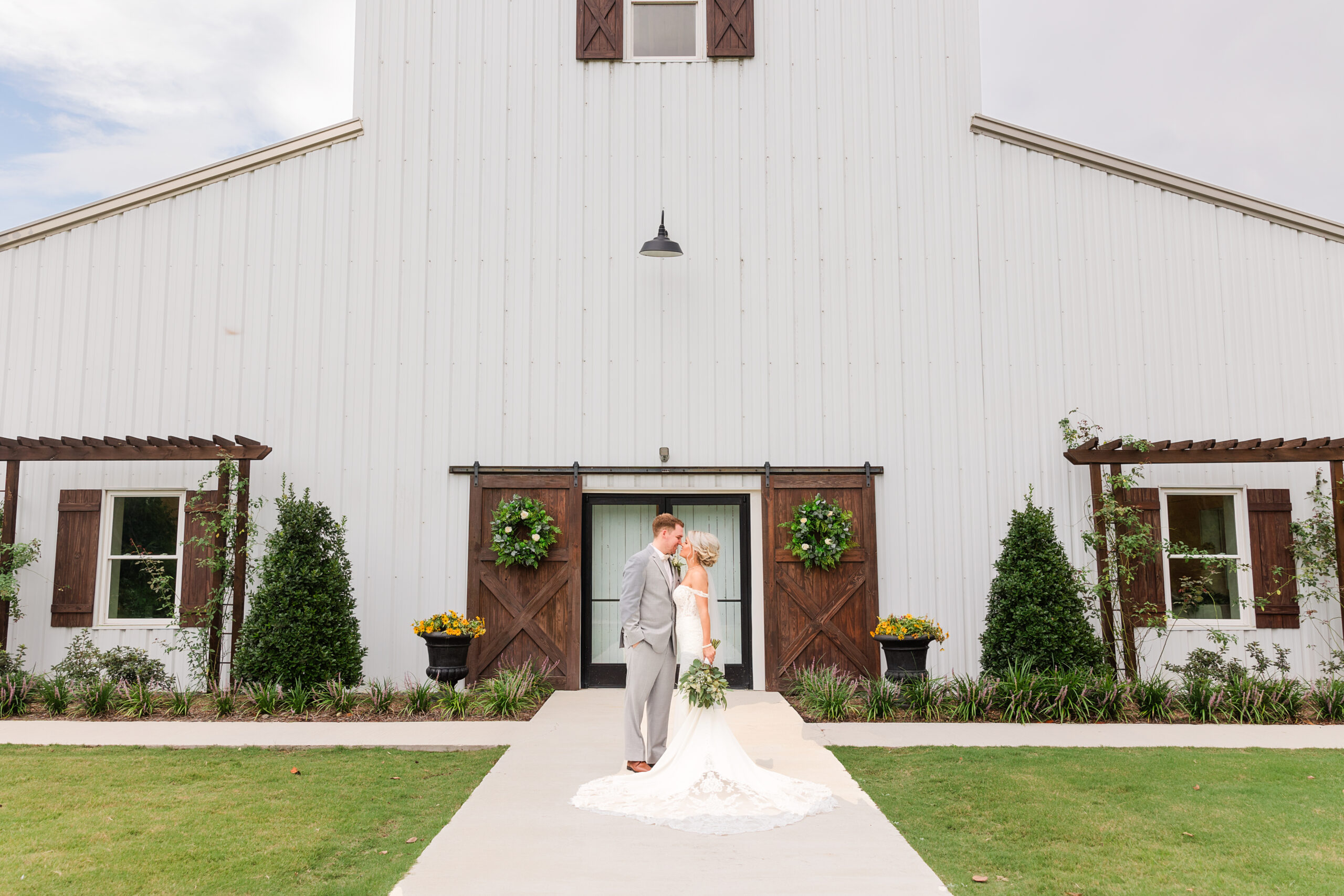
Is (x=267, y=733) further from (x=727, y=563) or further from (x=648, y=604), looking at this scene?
(x=727, y=563)

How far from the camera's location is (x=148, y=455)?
941cm

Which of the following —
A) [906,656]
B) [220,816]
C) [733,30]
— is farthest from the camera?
[733,30]

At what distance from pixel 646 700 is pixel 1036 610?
462 cm

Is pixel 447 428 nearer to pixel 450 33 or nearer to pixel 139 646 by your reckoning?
pixel 139 646

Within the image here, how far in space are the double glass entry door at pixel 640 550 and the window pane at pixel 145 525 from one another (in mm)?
4725

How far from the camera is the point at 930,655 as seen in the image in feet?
32.6

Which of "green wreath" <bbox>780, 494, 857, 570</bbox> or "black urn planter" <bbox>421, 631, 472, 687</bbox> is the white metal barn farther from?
"black urn planter" <bbox>421, 631, 472, 687</bbox>

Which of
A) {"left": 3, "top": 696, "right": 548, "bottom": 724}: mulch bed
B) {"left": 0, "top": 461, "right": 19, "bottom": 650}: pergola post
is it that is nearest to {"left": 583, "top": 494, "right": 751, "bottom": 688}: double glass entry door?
{"left": 3, "top": 696, "right": 548, "bottom": 724}: mulch bed

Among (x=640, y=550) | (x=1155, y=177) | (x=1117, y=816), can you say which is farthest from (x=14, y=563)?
(x=1155, y=177)

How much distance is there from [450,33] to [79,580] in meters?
7.68

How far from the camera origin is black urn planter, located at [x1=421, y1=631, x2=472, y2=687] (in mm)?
9016

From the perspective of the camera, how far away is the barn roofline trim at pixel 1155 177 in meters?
10.3

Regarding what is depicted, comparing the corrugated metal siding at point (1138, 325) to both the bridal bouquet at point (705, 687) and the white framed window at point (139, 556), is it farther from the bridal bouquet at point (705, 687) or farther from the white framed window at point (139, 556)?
the white framed window at point (139, 556)

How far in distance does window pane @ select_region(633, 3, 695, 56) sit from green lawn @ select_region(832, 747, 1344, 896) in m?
8.42
